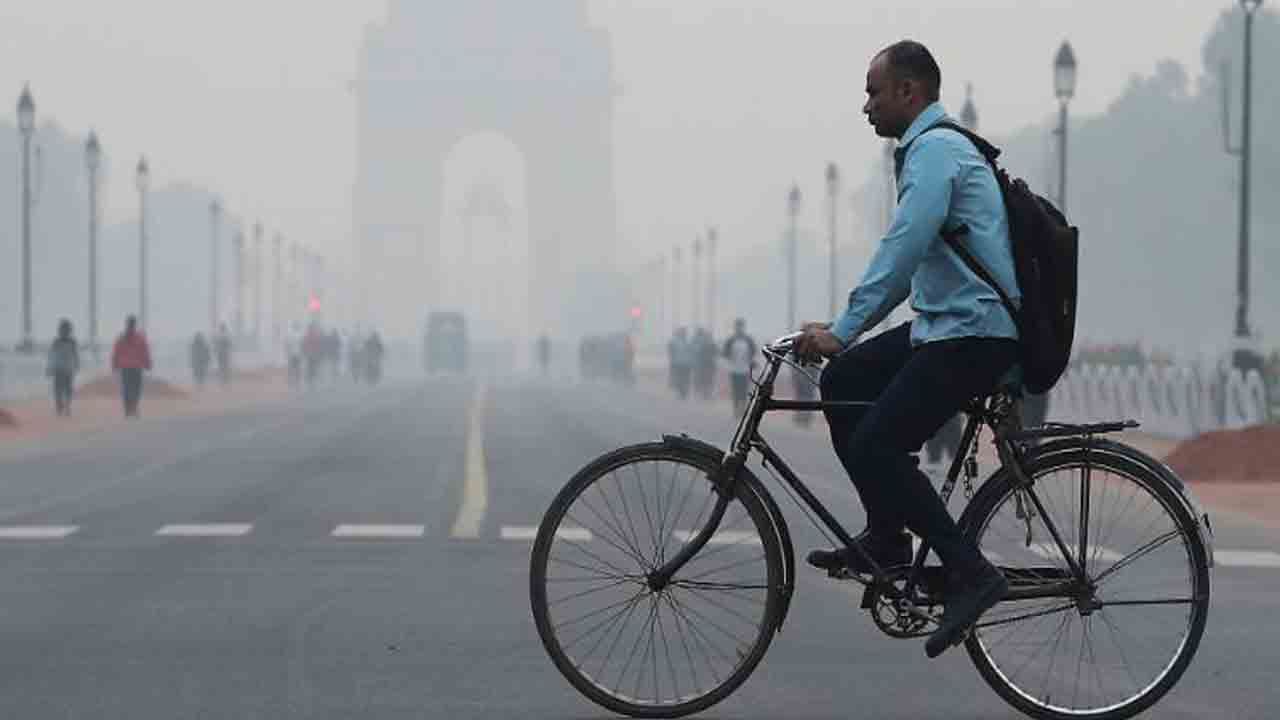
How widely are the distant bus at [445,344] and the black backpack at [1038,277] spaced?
105188mm

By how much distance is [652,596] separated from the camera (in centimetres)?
743

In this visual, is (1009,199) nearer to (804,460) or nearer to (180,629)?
(180,629)

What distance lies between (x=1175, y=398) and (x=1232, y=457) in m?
9.96

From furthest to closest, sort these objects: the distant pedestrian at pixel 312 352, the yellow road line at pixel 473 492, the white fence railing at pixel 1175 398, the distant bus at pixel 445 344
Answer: the distant bus at pixel 445 344
the distant pedestrian at pixel 312 352
the white fence railing at pixel 1175 398
the yellow road line at pixel 473 492

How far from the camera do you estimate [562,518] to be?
7.00 metres

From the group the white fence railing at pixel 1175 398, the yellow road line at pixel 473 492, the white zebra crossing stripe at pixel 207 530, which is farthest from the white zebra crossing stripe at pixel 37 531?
the white fence railing at pixel 1175 398

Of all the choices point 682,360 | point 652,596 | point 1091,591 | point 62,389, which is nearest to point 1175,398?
point 62,389

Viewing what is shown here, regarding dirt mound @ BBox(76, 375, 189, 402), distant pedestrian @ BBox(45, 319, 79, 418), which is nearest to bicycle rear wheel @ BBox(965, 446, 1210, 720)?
distant pedestrian @ BBox(45, 319, 79, 418)

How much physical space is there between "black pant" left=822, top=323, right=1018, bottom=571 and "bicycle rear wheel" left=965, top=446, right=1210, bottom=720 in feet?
0.37

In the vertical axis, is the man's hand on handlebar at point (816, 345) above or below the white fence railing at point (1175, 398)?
above

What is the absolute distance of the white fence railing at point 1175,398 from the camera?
30422 mm

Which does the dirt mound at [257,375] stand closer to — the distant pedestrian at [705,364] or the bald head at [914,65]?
the distant pedestrian at [705,364]

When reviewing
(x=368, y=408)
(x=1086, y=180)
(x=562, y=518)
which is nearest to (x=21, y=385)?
(x=368, y=408)

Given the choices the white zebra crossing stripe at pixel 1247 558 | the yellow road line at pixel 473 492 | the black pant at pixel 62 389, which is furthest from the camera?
the black pant at pixel 62 389
